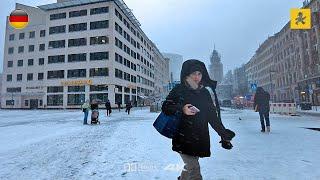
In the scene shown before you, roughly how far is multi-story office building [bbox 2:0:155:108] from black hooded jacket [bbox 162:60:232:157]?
4499 cm

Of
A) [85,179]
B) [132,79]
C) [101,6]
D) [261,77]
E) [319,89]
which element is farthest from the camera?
[261,77]

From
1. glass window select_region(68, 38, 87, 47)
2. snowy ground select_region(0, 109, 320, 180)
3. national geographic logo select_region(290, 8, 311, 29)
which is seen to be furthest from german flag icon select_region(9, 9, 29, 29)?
glass window select_region(68, 38, 87, 47)

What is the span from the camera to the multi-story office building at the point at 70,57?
4878 centimetres

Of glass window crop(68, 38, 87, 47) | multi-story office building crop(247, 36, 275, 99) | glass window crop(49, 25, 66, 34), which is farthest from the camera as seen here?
multi-story office building crop(247, 36, 275, 99)

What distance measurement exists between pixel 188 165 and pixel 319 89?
49.8 meters

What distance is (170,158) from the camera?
5844 millimetres

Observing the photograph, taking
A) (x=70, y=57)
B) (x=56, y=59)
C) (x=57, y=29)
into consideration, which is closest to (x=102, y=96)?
(x=70, y=57)

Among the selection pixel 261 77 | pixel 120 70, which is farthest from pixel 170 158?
pixel 261 77

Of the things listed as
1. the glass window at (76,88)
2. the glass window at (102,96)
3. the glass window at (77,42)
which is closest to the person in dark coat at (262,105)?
the glass window at (102,96)

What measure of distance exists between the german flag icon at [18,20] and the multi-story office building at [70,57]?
112ft

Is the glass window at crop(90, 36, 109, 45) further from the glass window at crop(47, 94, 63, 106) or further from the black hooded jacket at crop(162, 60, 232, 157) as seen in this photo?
the black hooded jacket at crop(162, 60, 232, 157)

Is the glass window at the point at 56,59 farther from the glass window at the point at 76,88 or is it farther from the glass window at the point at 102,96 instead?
the glass window at the point at 102,96

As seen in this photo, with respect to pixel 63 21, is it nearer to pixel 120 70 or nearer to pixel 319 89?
pixel 120 70

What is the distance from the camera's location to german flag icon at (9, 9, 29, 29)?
12734 mm
